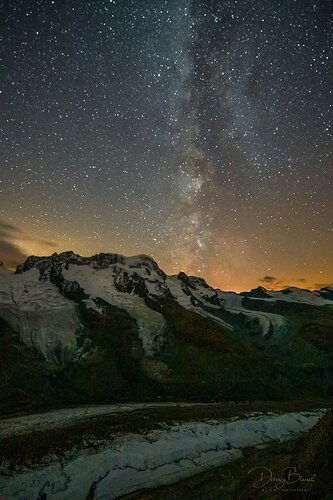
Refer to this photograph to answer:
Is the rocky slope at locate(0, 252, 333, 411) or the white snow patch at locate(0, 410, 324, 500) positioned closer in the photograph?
the white snow patch at locate(0, 410, 324, 500)

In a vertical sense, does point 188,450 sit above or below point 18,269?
below

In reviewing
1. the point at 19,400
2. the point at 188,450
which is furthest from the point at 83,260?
the point at 188,450

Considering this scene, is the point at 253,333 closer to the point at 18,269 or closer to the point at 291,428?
the point at 291,428

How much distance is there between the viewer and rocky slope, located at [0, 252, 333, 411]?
221ft

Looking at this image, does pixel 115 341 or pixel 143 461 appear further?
pixel 115 341

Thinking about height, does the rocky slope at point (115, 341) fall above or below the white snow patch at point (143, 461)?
above

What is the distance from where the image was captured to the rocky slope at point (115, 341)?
6725 centimetres

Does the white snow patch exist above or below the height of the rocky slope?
below

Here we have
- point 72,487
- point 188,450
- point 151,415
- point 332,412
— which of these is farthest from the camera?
point 151,415

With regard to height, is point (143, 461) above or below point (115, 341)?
below

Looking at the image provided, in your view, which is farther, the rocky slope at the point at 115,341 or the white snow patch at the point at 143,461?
the rocky slope at the point at 115,341

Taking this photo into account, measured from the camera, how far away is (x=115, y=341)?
83.1 meters

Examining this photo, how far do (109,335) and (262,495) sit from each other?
225 ft

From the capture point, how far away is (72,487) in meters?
27.0
